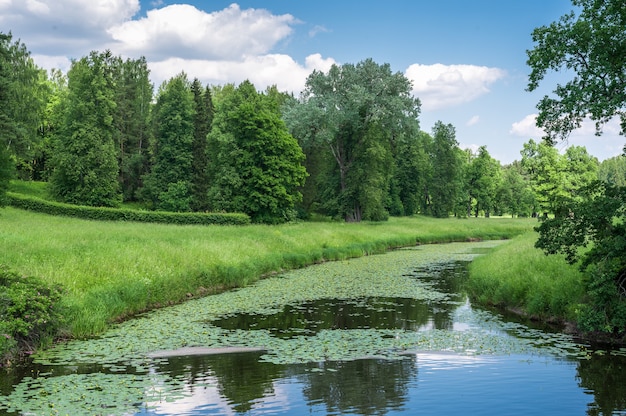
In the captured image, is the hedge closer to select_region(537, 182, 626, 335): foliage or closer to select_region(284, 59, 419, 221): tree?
select_region(284, 59, 419, 221): tree

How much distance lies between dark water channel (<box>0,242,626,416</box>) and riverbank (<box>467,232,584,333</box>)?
61.2 inches

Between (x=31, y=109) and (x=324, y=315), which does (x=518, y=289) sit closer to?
(x=324, y=315)

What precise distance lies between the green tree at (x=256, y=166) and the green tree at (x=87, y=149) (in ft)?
47.2

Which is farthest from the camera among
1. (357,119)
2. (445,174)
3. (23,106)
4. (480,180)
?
(480,180)

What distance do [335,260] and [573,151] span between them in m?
70.3

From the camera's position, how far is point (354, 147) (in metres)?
66.4

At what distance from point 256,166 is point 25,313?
155ft

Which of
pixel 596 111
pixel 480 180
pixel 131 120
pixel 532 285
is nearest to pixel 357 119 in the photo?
pixel 131 120

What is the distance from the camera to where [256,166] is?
60.2 m

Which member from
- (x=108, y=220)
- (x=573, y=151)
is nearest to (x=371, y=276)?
(x=108, y=220)

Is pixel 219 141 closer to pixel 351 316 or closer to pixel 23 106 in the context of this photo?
pixel 23 106

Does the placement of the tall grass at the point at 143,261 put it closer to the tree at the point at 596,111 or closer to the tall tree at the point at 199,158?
the tree at the point at 596,111

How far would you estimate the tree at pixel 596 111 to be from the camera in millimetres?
14734

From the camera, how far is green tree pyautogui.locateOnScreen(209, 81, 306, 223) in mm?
58875
